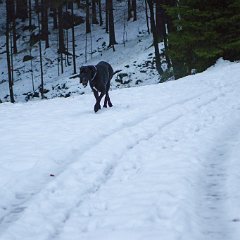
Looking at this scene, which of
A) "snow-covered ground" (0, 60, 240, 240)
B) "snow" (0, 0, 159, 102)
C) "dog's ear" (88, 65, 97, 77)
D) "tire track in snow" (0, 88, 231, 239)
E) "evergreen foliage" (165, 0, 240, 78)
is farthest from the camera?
"snow" (0, 0, 159, 102)

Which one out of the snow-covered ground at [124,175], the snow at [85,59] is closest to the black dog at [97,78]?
the snow-covered ground at [124,175]

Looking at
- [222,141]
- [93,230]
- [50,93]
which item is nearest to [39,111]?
[222,141]

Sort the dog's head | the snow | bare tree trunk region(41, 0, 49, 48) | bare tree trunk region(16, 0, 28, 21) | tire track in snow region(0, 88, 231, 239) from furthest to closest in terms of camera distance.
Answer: bare tree trunk region(16, 0, 28, 21), bare tree trunk region(41, 0, 49, 48), the snow, the dog's head, tire track in snow region(0, 88, 231, 239)

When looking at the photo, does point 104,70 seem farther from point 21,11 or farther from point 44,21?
point 21,11

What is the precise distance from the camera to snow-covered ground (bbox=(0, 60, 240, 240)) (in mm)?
4488

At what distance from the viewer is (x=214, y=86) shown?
50.2ft

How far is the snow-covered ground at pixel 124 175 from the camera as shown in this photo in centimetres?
449

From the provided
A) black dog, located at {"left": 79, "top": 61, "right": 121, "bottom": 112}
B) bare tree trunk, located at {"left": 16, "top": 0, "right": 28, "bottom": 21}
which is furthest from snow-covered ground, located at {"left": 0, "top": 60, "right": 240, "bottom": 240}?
bare tree trunk, located at {"left": 16, "top": 0, "right": 28, "bottom": 21}

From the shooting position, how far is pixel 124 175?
618 cm

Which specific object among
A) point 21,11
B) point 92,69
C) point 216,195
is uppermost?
point 21,11

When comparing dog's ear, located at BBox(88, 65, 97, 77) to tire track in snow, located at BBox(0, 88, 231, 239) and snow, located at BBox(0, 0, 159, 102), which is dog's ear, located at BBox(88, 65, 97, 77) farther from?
snow, located at BBox(0, 0, 159, 102)

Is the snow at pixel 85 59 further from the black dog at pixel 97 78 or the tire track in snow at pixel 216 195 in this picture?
the tire track in snow at pixel 216 195

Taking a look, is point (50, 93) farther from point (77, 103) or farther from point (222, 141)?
point (222, 141)

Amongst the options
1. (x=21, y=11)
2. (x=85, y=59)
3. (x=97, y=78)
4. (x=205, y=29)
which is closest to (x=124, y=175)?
(x=97, y=78)
